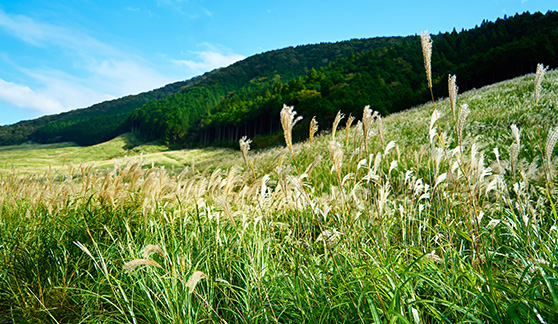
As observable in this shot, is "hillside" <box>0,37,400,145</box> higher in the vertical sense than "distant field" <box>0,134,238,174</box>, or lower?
higher

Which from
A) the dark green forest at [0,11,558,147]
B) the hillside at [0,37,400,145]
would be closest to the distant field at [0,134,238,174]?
the dark green forest at [0,11,558,147]

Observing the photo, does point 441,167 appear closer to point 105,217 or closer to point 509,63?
point 105,217

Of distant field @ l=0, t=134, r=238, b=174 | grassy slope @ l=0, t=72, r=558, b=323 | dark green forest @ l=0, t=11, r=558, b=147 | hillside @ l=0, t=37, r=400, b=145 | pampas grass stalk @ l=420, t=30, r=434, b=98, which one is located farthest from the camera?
hillside @ l=0, t=37, r=400, b=145

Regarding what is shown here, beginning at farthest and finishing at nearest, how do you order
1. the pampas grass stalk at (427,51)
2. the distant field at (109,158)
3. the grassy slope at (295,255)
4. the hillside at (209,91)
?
1. the hillside at (209,91)
2. the distant field at (109,158)
3. the grassy slope at (295,255)
4. the pampas grass stalk at (427,51)

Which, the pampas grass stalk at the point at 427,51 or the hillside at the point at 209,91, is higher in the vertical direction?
the hillside at the point at 209,91

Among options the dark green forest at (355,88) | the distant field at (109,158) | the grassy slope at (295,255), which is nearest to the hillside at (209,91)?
the dark green forest at (355,88)

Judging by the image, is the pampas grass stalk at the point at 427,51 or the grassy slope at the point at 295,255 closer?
the pampas grass stalk at the point at 427,51

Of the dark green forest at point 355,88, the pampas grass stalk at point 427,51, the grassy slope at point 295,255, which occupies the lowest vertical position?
the grassy slope at point 295,255

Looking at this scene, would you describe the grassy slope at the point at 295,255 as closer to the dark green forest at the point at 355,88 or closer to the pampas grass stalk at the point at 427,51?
the pampas grass stalk at the point at 427,51

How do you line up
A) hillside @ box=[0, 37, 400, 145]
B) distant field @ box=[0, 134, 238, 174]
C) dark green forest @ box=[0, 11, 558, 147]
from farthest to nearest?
hillside @ box=[0, 37, 400, 145] → dark green forest @ box=[0, 11, 558, 147] → distant field @ box=[0, 134, 238, 174]

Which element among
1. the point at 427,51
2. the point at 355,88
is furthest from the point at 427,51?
the point at 355,88

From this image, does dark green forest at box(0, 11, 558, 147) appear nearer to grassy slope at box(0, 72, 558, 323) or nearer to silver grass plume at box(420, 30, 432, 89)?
grassy slope at box(0, 72, 558, 323)

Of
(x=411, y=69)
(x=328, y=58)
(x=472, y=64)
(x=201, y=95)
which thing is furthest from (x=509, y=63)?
(x=328, y=58)

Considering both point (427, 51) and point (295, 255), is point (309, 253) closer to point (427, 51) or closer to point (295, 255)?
point (295, 255)
